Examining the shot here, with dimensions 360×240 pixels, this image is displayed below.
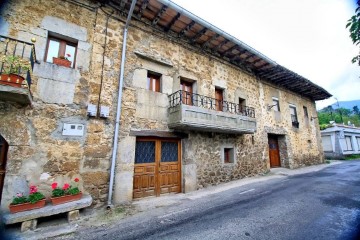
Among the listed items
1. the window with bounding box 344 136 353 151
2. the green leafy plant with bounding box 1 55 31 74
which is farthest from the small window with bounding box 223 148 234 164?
the window with bounding box 344 136 353 151

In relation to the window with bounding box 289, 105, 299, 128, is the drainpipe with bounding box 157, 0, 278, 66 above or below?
above

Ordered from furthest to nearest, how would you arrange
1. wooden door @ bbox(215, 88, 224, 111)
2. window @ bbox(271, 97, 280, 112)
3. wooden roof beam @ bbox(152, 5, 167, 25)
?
window @ bbox(271, 97, 280, 112)
wooden door @ bbox(215, 88, 224, 111)
wooden roof beam @ bbox(152, 5, 167, 25)

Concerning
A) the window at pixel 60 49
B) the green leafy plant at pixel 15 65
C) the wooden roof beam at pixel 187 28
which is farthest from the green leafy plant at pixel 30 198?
the wooden roof beam at pixel 187 28

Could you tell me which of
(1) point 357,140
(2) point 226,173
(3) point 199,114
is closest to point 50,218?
(3) point 199,114

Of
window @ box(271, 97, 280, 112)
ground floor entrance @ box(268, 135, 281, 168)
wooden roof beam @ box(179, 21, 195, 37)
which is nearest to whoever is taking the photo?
wooden roof beam @ box(179, 21, 195, 37)

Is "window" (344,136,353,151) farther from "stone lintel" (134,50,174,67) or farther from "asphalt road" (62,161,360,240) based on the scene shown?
"stone lintel" (134,50,174,67)

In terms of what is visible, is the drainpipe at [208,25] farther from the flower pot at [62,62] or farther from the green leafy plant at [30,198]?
the green leafy plant at [30,198]

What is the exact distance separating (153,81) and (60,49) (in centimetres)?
295

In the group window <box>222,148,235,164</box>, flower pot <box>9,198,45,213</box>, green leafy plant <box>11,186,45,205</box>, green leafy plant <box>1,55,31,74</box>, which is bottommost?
flower pot <box>9,198,45,213</box>

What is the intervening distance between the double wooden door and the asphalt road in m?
1.08

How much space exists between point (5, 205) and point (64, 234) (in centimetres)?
153

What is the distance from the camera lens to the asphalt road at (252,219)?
310 cm

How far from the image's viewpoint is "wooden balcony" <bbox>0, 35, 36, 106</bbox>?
3.37 meters

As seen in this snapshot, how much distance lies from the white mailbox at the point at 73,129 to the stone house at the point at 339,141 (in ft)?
77.3
